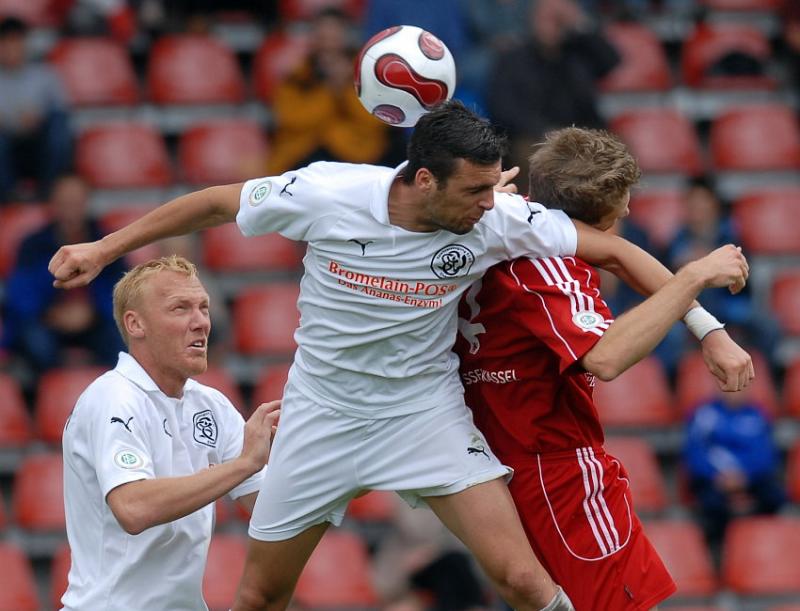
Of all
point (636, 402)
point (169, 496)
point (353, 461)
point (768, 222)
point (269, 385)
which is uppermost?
point (169, 496)

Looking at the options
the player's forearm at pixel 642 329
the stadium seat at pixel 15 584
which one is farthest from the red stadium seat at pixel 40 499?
the player's forearm at pixel 642 329

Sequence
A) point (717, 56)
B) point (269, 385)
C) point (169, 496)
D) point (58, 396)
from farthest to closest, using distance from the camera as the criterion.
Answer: point (717, 56) < point (269, 385) < point (58, 396) < point (169, 496)

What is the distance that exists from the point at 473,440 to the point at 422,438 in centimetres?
18

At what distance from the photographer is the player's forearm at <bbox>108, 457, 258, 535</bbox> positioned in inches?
184

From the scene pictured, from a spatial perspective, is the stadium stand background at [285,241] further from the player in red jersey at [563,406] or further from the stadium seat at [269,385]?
the player in red jersey at [563,406]

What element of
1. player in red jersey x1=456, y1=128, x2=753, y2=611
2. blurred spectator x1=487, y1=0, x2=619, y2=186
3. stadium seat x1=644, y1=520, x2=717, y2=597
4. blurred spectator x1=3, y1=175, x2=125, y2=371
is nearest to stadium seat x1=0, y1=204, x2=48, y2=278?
blurred spectator x1=3, y1=175, x2=125, y2=371

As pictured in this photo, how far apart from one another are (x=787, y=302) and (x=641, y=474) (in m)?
1.98

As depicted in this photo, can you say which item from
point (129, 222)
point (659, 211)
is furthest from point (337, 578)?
point (659, 211)

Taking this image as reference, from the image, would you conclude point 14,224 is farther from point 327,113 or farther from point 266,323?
point 327,113

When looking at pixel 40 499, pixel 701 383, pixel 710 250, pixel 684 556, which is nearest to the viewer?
pixel 40 499

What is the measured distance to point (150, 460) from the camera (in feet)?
16.0

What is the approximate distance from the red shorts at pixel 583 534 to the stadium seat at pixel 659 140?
5973mm

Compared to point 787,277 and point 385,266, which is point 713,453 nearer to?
→ point 787,277

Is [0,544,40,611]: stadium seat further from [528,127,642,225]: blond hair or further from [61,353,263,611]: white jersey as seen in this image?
[528,127,642,225]: blond hair
